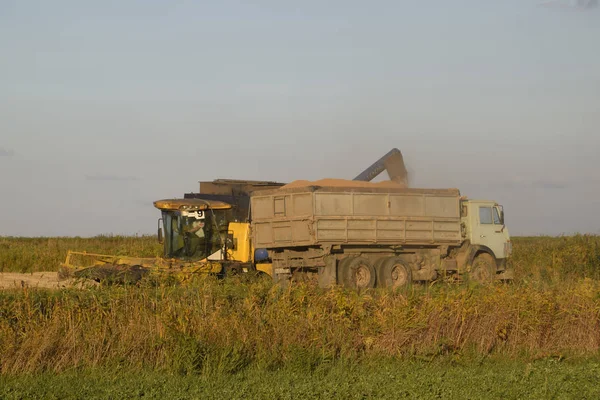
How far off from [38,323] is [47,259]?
70.5 feet

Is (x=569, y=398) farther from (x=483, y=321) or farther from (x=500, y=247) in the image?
(x=500, y=247)

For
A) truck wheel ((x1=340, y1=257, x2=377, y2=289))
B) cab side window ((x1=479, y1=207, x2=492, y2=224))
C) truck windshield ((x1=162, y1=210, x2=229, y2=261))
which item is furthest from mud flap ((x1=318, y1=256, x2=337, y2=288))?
cab side window ((x1=479, y1=207, x2=492, y2=224))

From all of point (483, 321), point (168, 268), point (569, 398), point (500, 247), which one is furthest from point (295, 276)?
point (569, 398)

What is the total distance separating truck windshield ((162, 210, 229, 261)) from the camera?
936 inches

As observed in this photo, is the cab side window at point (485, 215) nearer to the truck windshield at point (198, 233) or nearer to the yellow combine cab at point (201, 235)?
the yellow combine cab at point (201, 235)

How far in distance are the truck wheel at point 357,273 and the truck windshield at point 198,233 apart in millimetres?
4565

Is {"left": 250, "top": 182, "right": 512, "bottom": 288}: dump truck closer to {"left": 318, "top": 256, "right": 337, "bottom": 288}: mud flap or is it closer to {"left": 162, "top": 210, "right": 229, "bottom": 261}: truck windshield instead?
{"left": 318, "top": 256, "right": 337, "bottom": 288}: mud flap

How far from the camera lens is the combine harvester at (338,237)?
20.9 meters

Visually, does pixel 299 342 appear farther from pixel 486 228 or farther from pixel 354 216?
pixel 486 228

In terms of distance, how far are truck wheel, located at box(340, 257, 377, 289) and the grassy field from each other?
7.49 meters

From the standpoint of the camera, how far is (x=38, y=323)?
11039 mm

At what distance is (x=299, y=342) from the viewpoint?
11148 millimetres

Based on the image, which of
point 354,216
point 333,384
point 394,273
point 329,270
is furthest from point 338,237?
point 333,384

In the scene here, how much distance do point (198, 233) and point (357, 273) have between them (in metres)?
5.54
